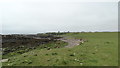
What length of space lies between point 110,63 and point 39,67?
9035 millimetres

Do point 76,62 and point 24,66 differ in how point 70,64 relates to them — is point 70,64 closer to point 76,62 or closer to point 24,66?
point 76,62

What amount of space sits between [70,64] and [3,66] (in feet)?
30.5

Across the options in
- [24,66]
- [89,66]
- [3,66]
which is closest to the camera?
[89,66]

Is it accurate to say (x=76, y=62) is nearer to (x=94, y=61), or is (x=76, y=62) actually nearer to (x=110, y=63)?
(x=94, y=61)

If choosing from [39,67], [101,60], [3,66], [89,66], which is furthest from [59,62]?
[3,66]

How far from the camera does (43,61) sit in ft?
68.0

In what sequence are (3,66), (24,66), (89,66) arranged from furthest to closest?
(3,66) < (24,66) < (89,66)

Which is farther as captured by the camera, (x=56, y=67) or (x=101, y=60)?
(x=101, y=60)

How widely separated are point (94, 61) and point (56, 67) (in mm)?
5317

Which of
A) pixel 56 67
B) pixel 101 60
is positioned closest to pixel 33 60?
pixel 56 67

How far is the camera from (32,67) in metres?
18.9

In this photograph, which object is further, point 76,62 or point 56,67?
point 76,62

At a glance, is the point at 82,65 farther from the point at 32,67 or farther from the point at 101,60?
the point at 32,67

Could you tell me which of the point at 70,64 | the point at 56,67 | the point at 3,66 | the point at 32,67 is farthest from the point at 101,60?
the point at 3,66
